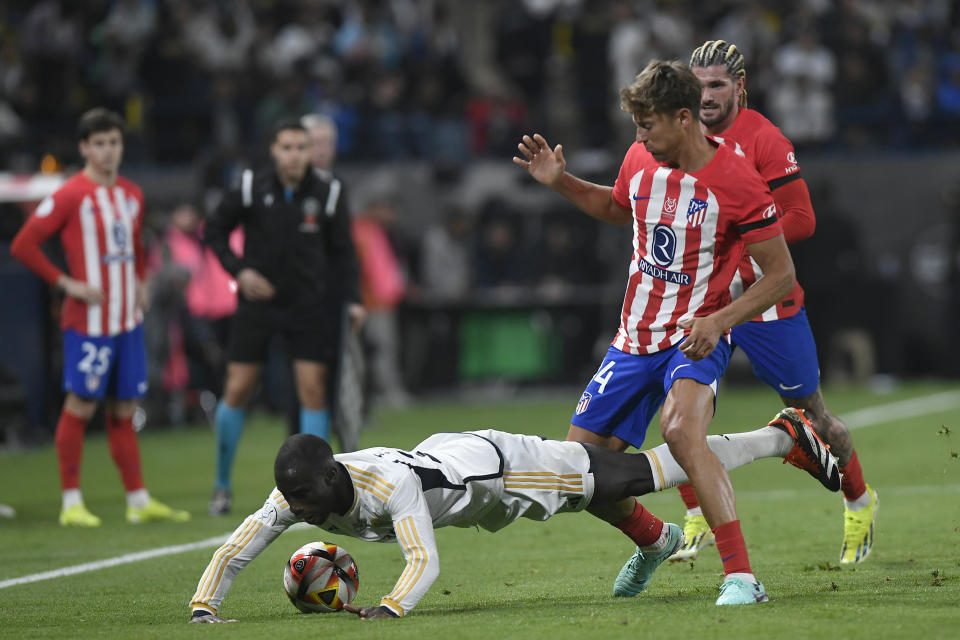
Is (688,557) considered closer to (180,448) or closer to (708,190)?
(708,190)

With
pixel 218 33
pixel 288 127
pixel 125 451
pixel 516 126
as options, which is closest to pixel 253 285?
pixel 288 127

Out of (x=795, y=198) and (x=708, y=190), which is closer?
(x=708, y=190)

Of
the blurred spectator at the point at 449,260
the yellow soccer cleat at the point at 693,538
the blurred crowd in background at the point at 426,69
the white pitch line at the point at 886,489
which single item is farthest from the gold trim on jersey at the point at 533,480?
the blurred crowd in background at the point at 426,69

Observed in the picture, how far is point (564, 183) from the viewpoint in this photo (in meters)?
6.20

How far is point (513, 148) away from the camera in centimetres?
1919

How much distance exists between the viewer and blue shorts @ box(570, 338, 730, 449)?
585 cm

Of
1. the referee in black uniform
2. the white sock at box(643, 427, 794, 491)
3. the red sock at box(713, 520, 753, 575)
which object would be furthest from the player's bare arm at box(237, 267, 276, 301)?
Result: the red sock at box(713, 520, 753, 575)

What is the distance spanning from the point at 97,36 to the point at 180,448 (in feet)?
30.6

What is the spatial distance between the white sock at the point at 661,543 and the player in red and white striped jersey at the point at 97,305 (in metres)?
3.98

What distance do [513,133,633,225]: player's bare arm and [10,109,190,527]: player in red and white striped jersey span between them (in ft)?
12.5

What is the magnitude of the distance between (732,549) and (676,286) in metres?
1.06

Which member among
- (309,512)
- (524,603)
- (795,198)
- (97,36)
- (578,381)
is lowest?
(578,381)

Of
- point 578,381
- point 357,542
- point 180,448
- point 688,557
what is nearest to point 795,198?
point 688,557

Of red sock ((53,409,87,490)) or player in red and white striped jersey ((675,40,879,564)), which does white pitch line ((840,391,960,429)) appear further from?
red sock ((53,409,87,490))
